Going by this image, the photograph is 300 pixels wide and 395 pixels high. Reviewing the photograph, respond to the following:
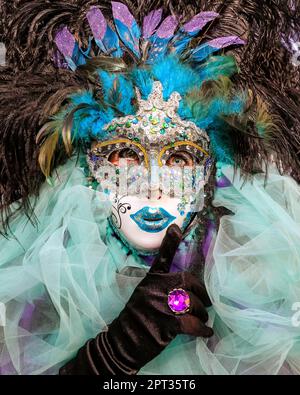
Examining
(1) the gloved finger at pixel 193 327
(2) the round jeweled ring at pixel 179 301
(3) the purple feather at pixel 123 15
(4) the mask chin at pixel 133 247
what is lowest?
(1) the gloved finger at pixel 193 327

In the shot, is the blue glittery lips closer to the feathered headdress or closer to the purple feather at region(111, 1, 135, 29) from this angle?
the feathered headdress

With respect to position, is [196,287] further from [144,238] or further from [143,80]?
[143,80]

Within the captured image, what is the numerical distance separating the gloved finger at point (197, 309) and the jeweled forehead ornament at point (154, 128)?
0.36m

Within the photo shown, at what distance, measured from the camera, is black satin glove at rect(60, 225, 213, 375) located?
52.9 inches

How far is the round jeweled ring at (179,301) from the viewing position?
4.48 feet

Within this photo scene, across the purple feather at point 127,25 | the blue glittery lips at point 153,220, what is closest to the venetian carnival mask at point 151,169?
the blue glittery lips at point 153,220

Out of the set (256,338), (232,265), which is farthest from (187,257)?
(256,338)

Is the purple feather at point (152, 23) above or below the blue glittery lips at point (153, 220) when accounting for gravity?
above

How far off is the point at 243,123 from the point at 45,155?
50cm

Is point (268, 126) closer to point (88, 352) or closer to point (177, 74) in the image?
point (177, 74)

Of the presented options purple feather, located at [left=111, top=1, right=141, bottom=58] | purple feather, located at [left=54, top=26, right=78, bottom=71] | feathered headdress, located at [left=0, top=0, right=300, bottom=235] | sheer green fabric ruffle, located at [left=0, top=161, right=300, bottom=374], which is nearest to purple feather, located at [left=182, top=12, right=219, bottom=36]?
feathered headdress, located at [left=0, top=0, right=300, bottom=235]

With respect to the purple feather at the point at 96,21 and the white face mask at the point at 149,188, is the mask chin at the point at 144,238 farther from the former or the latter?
the purple feather at the point at 96,21

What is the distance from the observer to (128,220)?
1465 millimetres

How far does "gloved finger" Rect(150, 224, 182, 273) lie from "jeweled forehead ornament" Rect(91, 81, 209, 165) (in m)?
0.21
